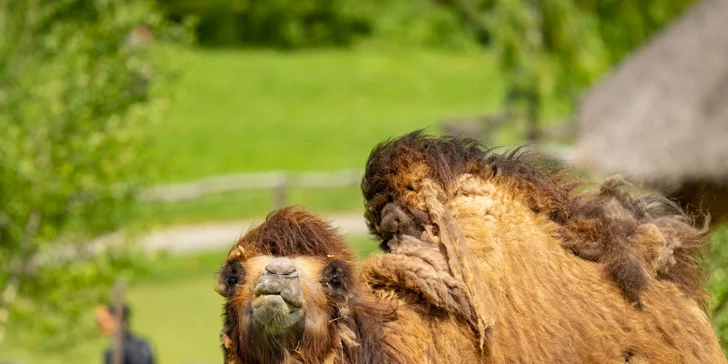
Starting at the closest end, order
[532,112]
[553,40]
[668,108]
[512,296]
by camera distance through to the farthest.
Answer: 1. [512,296]
2. [668,108]
3. [553,40]
4. [532,112]

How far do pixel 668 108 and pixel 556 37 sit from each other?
6127 mm

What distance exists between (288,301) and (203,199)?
19.8 metres

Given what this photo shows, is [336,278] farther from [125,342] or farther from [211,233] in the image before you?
[211,233]

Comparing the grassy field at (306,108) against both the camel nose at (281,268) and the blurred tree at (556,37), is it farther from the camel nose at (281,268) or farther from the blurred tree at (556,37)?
the camel nose at (281,268)

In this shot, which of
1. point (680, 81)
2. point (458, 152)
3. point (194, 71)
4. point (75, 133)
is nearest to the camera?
point (458, 152)

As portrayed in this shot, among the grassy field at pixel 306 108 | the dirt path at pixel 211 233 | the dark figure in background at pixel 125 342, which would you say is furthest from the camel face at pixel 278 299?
the grassy field at pixel 306 108

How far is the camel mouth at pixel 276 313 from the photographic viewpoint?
465cm

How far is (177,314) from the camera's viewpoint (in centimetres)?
1842

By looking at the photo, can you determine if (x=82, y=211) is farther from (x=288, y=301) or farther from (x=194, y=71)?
(x=194, y=71)

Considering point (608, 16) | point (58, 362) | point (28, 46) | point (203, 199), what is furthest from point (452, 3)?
point (28, 46)

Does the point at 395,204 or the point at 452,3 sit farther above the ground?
the point at 452,3

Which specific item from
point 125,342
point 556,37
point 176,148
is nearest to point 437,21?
point 556,37

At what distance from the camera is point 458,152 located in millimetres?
5707

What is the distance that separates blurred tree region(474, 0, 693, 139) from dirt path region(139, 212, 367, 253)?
3517 millimetres
